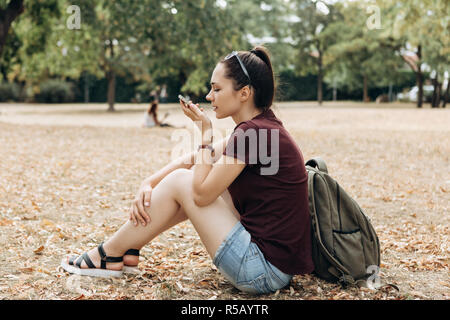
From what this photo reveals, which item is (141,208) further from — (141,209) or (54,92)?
(54,92)

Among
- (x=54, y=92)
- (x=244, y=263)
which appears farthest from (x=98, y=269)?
(x=54, y=92)

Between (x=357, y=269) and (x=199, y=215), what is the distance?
0.94m

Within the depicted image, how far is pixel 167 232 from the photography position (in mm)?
4234

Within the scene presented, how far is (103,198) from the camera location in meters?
5.50

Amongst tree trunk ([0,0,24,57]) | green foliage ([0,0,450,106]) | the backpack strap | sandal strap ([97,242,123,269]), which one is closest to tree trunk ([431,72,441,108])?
green foliage ([0,0,450,106])

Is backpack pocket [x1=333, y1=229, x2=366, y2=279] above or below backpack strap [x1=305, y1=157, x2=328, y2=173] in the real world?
below

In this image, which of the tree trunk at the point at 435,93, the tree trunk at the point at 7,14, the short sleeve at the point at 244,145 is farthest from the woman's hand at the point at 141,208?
the tree trunk at the point at 435,93

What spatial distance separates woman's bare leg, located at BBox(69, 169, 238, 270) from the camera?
2600 millimetres

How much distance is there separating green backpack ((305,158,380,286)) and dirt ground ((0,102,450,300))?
0.14 metres

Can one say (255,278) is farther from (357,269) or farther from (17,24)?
(17,24)

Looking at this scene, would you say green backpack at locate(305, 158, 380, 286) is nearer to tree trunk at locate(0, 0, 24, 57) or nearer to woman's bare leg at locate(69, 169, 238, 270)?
woman's bare leg at locate(69, 169, 238, 270)

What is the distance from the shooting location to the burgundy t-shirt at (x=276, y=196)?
8.27 ft

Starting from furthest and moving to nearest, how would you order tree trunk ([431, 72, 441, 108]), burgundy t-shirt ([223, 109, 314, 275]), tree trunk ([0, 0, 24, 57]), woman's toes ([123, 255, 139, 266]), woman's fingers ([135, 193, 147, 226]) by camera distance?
1. tree trunk ([431, 72, 441, 108])
2. tree trunk ([0, 0, 24, 57])
3. woman's toes ([123, 255, 139, 266])
4. woman's fingers ([135, 193, 147, 226])
5. burgundy t-shirt ([223, 109, 314, 275])
